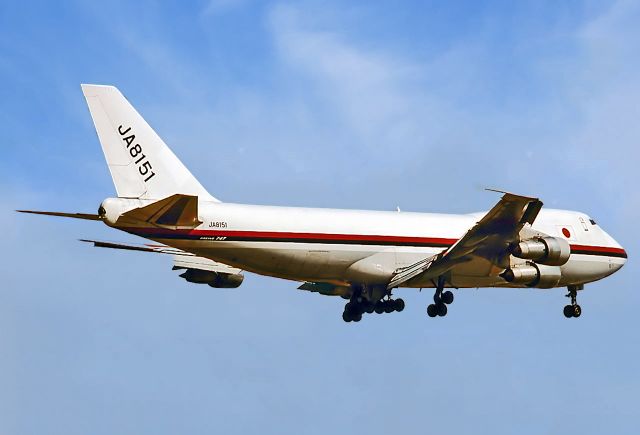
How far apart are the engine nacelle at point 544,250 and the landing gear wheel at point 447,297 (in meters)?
2.97

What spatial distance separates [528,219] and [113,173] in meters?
14.0

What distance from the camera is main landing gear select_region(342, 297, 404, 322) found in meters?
39.4

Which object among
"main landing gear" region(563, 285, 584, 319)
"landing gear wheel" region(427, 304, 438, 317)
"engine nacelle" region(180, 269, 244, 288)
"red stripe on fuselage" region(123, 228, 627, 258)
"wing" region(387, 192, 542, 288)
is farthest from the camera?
"main landing gear" region(563, 285, 584, 319)

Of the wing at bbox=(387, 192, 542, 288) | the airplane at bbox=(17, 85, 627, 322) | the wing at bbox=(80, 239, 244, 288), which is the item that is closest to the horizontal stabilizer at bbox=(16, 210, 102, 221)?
the airplane at bbox=(17, 85, 627, 322)

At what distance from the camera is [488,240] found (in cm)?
3591

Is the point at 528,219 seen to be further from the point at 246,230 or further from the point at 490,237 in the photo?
the point at 246,230

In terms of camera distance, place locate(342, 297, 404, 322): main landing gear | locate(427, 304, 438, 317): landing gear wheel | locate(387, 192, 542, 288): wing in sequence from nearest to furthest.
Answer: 1. locate(387, 192, 542, 288): wing
2. locate(427, 304, 438, 317): landing gear wheel
3. locate(342, 297, 404, 322): main landing gear

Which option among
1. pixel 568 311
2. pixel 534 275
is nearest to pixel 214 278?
pixel 534 275

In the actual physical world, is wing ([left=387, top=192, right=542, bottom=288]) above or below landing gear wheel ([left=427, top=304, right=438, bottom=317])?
above

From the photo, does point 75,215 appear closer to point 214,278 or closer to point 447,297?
point 214,278

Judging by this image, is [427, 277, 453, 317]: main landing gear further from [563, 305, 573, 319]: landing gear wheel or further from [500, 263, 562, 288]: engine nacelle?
[563, 305, 573, 319]: landing gear wheel

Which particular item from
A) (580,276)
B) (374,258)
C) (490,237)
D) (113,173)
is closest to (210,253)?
(113,173)

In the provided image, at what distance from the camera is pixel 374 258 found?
36656 mm

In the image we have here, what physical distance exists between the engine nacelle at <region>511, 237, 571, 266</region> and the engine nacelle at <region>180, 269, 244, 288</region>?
10860 mm
